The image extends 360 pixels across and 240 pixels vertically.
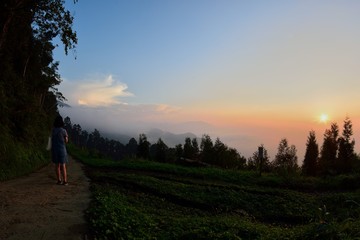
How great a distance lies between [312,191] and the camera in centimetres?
1692

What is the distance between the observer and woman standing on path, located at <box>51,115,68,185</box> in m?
12.3

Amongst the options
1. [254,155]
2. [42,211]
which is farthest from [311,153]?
[42,211]

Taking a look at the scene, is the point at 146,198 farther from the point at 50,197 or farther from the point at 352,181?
the point at 352,181

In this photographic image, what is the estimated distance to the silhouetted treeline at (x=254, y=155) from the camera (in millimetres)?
22531

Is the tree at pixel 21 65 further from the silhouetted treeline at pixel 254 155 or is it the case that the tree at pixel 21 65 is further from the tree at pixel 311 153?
the tree at pixel 311 153

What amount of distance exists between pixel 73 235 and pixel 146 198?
5.30 metres

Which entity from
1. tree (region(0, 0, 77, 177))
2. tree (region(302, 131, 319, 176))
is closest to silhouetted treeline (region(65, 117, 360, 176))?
tree (region(302, 131, 319, 176))

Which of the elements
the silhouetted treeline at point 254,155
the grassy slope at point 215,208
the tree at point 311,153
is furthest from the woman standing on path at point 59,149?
the tree at point 311,153

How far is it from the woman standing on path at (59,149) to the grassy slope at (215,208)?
146 centimetres

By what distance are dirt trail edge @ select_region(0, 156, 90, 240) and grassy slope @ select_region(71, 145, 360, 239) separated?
1.24 feet

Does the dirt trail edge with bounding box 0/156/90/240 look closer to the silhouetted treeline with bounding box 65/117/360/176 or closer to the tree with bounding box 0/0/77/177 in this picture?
the tree with bounding box 0/0/77/177

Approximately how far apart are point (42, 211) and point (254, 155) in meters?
31.5

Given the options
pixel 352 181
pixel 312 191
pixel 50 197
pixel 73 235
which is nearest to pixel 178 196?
pixel 50 197

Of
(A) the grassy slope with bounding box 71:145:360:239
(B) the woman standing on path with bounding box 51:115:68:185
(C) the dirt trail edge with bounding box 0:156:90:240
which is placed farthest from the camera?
(B) the woman standing on path with bounding box 51:115:68:185
